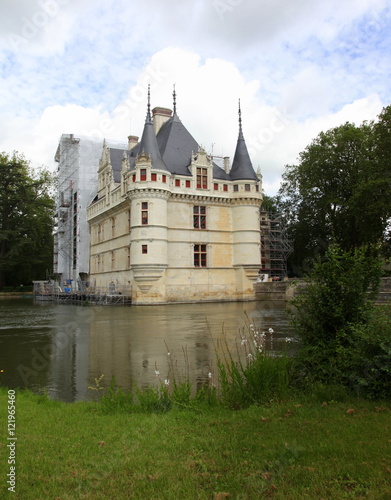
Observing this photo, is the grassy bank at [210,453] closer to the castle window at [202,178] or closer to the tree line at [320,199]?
the tree line at [320,199]

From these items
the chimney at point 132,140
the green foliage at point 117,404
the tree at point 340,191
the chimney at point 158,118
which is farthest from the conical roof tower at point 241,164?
the green foliage at point 117,404

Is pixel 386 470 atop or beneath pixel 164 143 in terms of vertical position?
beneath

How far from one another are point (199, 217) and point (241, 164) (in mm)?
6234

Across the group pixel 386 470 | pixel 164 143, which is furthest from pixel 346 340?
pixel 164 143

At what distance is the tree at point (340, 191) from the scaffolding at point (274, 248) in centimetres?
134

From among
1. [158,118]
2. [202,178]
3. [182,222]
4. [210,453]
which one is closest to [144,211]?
[182,222]

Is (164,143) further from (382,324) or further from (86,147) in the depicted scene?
(382,324)

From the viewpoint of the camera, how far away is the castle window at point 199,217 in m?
A: 37.1

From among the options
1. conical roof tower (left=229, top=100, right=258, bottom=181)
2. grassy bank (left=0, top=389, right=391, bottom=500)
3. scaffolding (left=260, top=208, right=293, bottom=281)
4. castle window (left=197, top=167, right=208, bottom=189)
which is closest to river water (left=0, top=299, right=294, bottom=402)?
grassy bank (left=0, top=389, right=391, bottom=500)

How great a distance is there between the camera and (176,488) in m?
3.07

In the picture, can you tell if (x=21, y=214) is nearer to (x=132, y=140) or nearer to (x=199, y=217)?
(x=132, y=140)

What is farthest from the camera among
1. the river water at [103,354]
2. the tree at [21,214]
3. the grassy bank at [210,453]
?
the tree at [21,214]

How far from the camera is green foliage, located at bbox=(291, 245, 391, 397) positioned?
530cm

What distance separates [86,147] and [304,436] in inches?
1978
